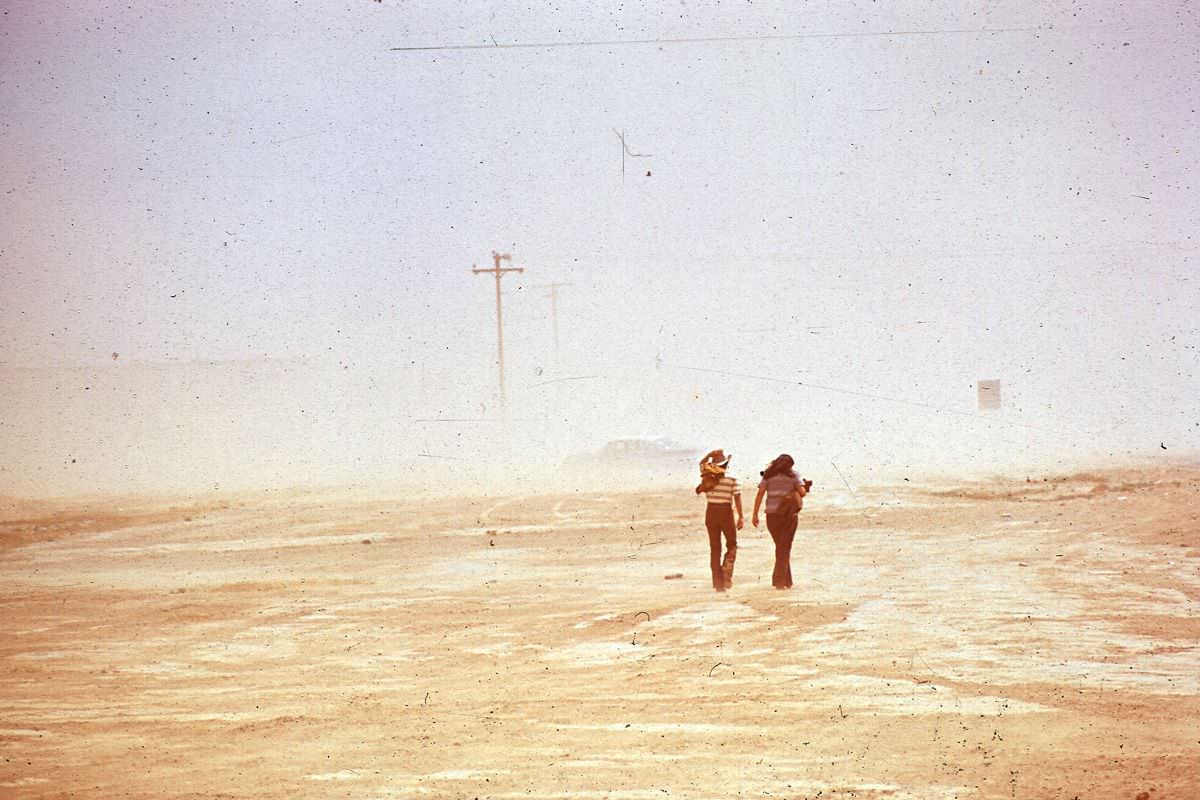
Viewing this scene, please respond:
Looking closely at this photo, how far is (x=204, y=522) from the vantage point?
105 ft

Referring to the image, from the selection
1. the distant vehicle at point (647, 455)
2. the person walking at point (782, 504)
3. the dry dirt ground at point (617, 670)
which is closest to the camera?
the dry dirt ground at point (617, 670)

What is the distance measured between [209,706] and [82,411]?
51.1m

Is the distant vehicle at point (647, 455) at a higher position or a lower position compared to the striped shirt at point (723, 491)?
lower

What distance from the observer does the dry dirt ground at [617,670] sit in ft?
26.8

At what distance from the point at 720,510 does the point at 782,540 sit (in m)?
0.87

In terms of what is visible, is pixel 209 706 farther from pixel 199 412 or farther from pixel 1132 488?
pixel 199 412

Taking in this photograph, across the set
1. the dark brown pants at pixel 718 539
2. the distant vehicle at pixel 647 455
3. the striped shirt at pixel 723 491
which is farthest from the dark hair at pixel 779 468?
the distant vehicle at pixel 647 455

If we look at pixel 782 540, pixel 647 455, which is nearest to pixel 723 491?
pixel 782 540

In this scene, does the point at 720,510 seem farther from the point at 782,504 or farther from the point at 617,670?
the point at 617,670

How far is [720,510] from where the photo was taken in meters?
16.2

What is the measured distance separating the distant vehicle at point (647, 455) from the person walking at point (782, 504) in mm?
24522

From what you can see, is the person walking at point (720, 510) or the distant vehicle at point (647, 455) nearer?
the person walking at point (720, 510)

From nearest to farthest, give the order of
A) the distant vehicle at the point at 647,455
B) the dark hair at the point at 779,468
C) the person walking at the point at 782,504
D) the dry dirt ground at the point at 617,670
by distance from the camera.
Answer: the dry dirt ground at the point at 617,670 → the person walking at the point at 782,504 → the dark hair at the point at 779,468 → the distant vehicle at the point at 647,455

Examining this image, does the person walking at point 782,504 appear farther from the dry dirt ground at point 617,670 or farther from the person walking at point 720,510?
the dry dirt ground at point 617,670
